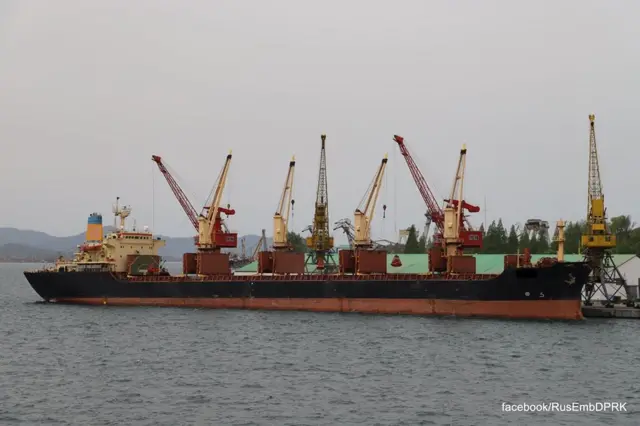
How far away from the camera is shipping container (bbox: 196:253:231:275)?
67688 millimetres

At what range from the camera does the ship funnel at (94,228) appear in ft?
236

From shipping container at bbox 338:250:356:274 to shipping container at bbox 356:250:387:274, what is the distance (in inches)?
67.3

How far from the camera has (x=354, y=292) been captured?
58.4 metres

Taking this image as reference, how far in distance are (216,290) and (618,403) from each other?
3986 centimetres

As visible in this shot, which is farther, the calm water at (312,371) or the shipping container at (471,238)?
the shipping container at (471,238)

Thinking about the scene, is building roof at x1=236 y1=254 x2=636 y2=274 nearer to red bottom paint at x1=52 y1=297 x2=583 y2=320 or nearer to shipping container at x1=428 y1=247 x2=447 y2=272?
shipping container at x1=428 y1=247 x2=447 y2=272

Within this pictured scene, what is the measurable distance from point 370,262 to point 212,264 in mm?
14616

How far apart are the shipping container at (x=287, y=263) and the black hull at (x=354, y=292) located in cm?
345

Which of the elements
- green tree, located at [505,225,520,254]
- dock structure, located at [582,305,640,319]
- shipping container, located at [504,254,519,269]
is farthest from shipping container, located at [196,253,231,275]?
green tree, located at [505,225,520,254]

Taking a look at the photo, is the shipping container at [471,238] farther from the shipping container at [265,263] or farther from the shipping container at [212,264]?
the shipping container at [212,264]

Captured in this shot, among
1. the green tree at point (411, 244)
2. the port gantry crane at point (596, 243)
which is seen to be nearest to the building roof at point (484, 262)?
the port gantry crane at point (596, 243)

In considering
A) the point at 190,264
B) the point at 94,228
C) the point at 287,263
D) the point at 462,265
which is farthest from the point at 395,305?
the point at 94,228

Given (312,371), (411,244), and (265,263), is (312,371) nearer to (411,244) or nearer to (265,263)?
(265,263)

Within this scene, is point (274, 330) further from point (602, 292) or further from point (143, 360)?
point (602, 292)
